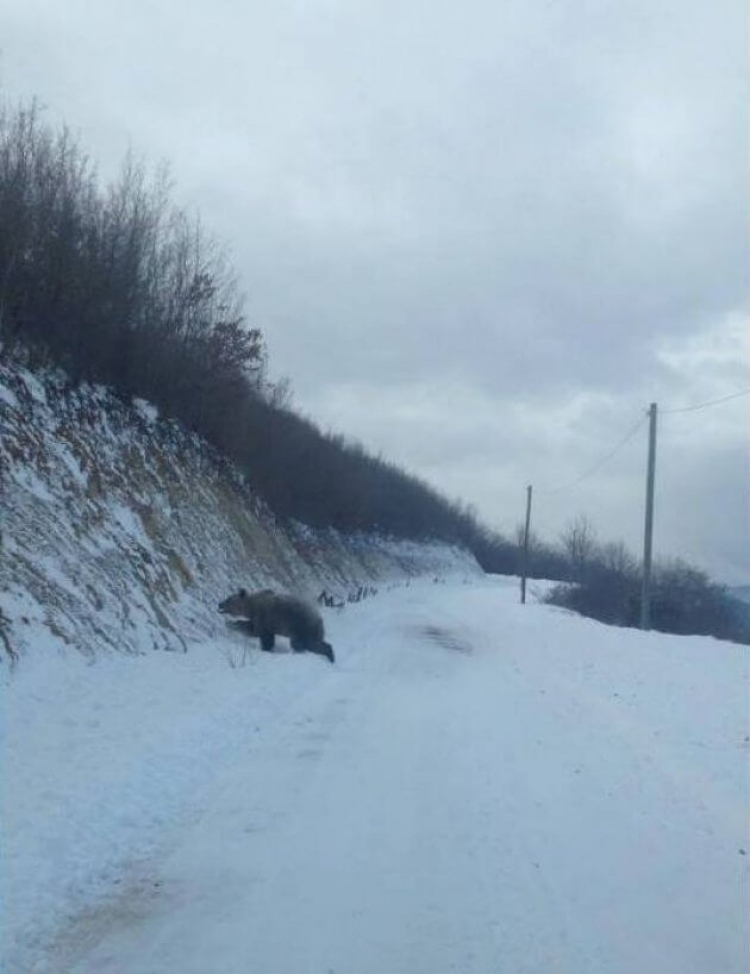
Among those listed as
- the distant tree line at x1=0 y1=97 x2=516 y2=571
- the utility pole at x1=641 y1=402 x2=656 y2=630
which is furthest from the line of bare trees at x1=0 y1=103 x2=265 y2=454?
the utility pole at x1=641 y1=402 x2=656 y2=630

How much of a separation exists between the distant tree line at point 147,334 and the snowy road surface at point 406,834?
11179mm

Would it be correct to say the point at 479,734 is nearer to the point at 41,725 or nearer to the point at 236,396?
the point at 41,725

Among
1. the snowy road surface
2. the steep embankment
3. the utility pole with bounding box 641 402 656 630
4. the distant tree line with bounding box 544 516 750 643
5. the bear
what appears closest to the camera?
the snowy road surface

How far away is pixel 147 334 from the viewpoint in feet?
104

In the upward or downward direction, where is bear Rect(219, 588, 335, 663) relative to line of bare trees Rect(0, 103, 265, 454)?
downward

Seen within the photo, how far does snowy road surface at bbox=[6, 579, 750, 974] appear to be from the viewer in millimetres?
6613

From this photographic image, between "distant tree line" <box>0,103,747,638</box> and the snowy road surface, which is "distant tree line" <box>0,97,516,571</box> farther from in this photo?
the snowy road surface

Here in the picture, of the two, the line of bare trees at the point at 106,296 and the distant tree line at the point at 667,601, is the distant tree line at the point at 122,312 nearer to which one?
the line of bare trees at the point at 106,296

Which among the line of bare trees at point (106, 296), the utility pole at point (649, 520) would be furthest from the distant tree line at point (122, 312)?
the utility pole at point (649, 520)

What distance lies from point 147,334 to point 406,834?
80.4ft

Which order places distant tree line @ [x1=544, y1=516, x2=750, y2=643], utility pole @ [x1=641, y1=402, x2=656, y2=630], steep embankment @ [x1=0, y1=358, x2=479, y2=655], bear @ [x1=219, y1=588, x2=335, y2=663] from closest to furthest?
steep embankment @ [x1=0, y1=358, x2=479, y2=655], bear @ [x1=219, y1=588, x2=335, y2=663], utility pole @ [x1=641, y1=402, x2=656, y2=630], distant tree line @ [x1=544, y1=516, x2=750, y2=643]

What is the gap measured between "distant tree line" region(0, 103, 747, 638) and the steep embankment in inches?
49.3

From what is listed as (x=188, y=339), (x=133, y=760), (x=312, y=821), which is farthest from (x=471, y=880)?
(x=188, y=339)

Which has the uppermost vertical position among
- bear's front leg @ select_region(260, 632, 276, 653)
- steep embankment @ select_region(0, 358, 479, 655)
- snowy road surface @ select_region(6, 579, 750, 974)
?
steep embankment @ select_region(0, 358, 479, 655)
